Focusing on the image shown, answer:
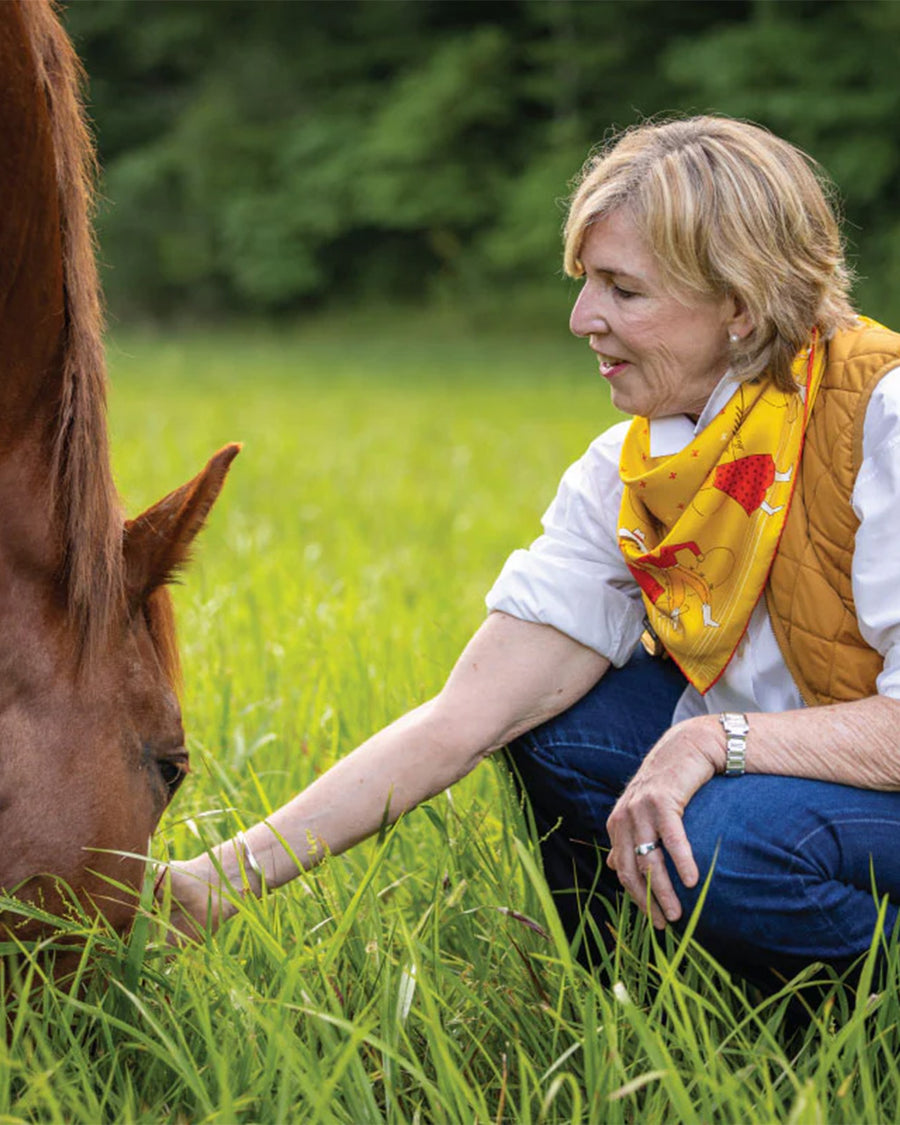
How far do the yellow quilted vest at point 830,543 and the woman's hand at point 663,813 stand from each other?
19cm

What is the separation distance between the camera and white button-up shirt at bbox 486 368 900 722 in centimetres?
193

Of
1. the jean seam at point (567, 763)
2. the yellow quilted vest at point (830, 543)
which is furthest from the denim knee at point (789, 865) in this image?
the jean seam at point (567, 763)

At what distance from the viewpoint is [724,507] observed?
6.81 feet

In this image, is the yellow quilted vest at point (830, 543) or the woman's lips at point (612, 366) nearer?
the yellow quilted vest at point (830, 543)

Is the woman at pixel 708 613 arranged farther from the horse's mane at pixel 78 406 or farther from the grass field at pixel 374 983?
the horse's mane at pixel 78 406

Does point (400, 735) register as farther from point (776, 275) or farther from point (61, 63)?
point (61, 63)

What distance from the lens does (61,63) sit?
1767 millimetres

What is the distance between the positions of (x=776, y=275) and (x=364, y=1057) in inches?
47.9

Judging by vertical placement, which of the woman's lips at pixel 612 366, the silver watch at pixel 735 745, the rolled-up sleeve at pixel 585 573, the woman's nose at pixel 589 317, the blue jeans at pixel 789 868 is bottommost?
the blue jeans at pixel 789 868

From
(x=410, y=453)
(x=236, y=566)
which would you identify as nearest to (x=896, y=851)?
(x=236, y=566)

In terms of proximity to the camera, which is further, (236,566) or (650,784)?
(236,566)

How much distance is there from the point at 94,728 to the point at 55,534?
237mm

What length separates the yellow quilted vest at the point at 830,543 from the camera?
6.60 ft

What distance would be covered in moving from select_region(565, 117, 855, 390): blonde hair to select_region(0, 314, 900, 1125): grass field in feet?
2.58
